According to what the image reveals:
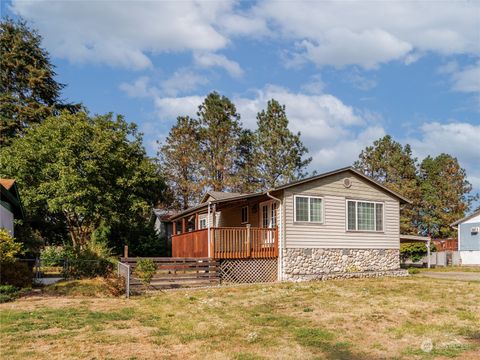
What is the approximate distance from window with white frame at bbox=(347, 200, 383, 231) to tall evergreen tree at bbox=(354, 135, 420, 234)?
21.8 m

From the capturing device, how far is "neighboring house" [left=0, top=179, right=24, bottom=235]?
18.5 m

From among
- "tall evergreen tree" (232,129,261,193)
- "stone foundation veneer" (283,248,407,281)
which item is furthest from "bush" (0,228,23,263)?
"tall evergreen tree" (232,129,261,193)

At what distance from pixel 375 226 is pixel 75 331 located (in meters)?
15.5

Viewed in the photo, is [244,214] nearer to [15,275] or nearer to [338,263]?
[338,263]

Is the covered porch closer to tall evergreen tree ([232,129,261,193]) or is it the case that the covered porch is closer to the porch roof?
the porch roof

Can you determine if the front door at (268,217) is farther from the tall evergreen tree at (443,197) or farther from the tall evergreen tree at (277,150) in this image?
the tall evergreen tree at (443,197)

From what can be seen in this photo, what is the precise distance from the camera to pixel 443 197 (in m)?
46.0

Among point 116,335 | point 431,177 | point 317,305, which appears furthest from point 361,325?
point 431,177

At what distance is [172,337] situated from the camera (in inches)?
341

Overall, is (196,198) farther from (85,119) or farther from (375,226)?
(375,226)

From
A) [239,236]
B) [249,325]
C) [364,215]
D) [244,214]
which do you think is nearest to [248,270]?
[239,236]

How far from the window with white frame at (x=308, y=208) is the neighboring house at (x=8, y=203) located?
1187 centimetres

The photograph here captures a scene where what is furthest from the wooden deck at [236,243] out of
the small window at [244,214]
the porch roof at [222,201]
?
the small window at [244,214]

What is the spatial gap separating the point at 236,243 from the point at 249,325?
847 cm
